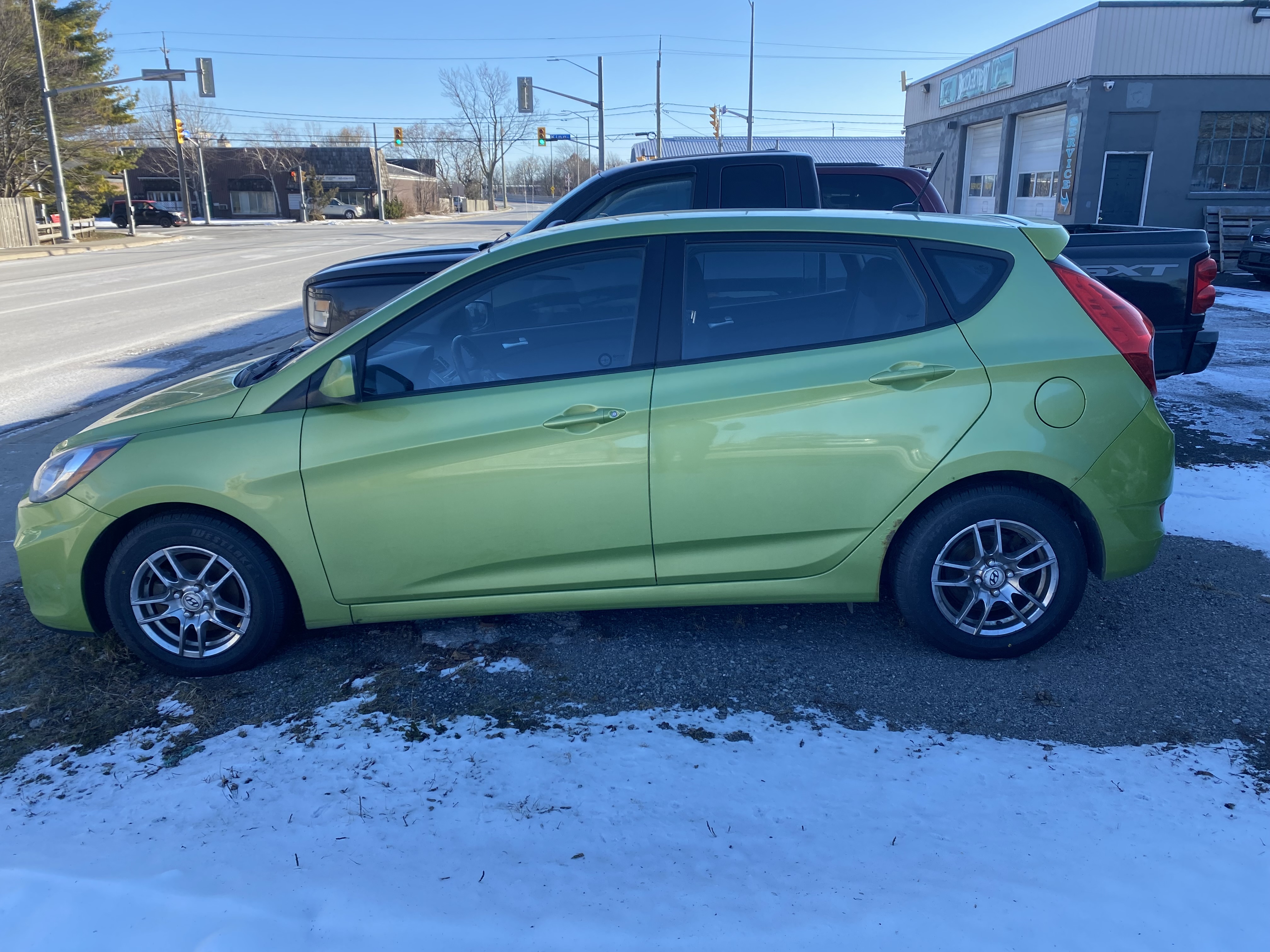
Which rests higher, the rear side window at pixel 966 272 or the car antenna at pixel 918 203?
the car antenna at pixel 918 203

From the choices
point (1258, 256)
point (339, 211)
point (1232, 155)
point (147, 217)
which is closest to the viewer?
point (1258, 256)

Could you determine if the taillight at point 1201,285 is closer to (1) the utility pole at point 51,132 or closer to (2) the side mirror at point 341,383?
(2) the side mirror at point 341,383

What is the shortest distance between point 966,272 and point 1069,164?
22.6m

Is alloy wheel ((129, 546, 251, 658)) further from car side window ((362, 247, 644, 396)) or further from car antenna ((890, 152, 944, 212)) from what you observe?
car antenna ((890, 152, 944, 212))

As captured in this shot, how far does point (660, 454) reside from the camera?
346 centimetres

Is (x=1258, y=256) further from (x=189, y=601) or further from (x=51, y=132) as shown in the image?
(x=51, y=132)

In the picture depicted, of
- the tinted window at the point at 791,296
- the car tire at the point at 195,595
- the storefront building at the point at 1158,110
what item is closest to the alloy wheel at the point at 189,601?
the car tire at the point at 195,595

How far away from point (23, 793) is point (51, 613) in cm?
92

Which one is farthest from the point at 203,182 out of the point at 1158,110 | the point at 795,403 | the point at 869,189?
the point at 795,403

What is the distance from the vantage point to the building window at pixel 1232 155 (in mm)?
22062

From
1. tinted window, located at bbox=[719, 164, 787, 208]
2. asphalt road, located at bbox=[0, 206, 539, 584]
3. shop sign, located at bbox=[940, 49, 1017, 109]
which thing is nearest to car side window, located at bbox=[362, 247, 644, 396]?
asphalt road, located at bbox=[0, 206, 539, 584]

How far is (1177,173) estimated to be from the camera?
22266 mm

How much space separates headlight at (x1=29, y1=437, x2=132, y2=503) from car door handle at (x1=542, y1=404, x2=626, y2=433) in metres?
1.67

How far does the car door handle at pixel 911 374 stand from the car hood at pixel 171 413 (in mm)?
2473
